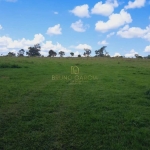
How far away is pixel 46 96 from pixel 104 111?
355 centimetres

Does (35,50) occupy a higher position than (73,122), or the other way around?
(35,50)

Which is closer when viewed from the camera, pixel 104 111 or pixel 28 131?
pixel 28 131

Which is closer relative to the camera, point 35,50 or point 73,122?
point 73,122

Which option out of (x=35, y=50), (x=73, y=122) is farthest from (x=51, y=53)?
(x=73, y=122)

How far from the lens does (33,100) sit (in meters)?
9.80

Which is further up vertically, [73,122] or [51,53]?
[51,53]

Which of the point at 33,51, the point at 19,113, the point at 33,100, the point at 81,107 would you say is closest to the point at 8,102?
the point at 33,100

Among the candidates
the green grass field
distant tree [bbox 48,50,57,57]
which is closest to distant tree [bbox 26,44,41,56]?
distant tree [bbox 48,50,57,57]

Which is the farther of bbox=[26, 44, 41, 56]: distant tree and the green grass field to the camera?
bbox=[26, 44, 41, 56]: distant tree

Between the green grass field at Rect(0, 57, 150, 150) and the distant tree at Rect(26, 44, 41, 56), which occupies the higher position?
the distant tree at Rect(26, 44, 41, 56)

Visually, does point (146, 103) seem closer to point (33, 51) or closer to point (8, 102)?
point (8, 102)

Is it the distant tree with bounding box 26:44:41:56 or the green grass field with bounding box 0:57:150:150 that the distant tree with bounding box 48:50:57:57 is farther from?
the green grass field with bounding box 0:57:150:150

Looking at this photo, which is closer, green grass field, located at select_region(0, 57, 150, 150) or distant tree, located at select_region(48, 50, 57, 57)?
green grass field, located at select_region(0, 57, 150, 150)

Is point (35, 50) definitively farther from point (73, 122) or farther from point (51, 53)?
point (73, 122)
